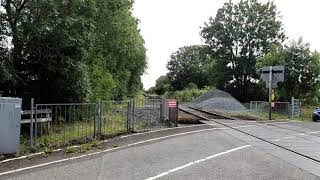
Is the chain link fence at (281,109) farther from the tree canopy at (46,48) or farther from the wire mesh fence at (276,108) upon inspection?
the tree canopy at (46,48)

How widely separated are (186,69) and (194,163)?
107 meters

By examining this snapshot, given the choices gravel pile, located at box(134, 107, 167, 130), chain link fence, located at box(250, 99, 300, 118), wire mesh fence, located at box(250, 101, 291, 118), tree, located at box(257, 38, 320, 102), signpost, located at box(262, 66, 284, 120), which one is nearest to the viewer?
gravel pile, located at box(134, 107, 167, 130)

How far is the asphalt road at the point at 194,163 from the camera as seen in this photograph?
32.7 feet

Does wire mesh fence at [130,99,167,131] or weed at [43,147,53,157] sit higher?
wire mesh fence at [130,99,167,131]

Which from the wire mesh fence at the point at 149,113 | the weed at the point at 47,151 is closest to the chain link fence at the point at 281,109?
the wire mesh fence at the point at 149,113

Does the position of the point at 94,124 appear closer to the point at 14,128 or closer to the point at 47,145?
the point at 47,145

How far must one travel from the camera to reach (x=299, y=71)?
4834 cm

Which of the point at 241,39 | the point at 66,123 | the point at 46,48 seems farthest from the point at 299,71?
the point at 66,123

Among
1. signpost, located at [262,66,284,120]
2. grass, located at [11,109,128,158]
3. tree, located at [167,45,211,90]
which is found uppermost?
tree, located at [167,45,211,90]

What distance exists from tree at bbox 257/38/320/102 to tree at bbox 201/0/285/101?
65.8 feet

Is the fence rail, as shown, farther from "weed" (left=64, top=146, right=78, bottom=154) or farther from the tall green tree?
the tall green tree

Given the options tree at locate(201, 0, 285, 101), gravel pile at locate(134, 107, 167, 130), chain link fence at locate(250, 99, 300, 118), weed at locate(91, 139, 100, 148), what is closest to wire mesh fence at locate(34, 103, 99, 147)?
weed at locate(91, 139, 100, 148)

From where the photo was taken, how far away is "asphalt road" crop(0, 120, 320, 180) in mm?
9961

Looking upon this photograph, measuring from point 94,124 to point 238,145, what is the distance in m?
5.10
